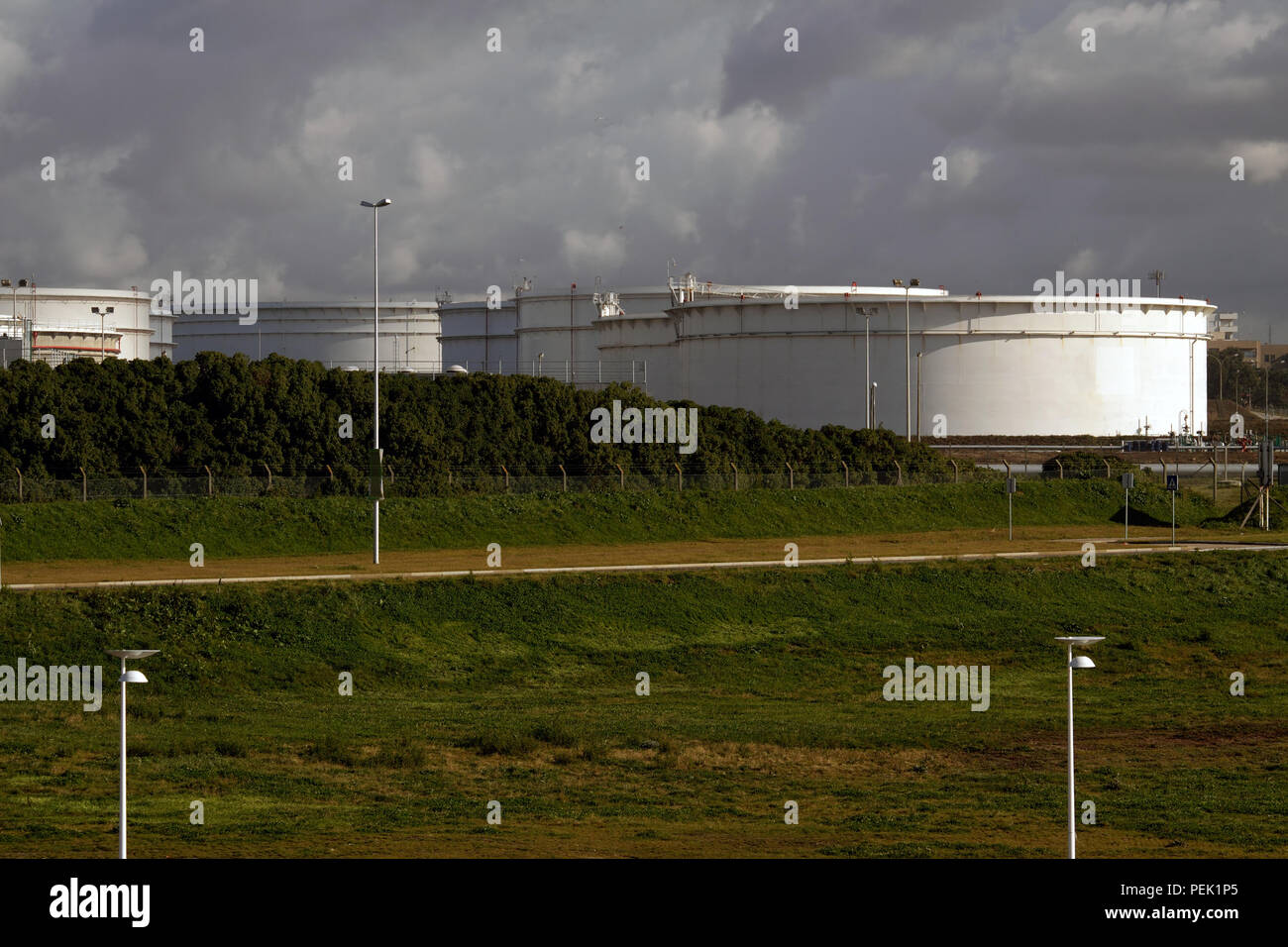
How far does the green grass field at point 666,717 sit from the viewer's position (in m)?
20.5

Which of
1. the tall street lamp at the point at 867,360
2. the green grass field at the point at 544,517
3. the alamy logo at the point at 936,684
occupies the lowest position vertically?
the alamy logo at the point at 936,684

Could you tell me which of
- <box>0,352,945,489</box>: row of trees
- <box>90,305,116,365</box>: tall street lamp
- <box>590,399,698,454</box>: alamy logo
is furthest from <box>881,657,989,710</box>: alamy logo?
<box>90,305,116,365</box>: tall street lamp

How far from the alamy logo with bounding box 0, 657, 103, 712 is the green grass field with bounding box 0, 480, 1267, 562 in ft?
47.3

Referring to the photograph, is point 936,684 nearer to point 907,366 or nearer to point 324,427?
point 324,427

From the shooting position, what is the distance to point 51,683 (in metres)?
32.3

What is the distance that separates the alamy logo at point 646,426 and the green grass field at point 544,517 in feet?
26.0

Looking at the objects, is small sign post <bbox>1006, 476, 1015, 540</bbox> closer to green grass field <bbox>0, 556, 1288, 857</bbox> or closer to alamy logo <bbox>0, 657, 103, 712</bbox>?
green grass field <bbox>0, 556, 1288, 857</bbox>

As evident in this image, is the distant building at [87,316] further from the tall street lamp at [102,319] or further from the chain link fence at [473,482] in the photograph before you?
the chain link fence at [473,482]

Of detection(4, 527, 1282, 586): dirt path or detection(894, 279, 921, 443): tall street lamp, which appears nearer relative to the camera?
detection(4, 527, 1282, 586): dirt path

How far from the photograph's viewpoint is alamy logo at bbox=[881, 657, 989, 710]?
3350 centimetres

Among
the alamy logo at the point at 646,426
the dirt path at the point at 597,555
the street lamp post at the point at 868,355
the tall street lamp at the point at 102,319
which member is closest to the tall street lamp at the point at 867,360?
the street lamp post at the point at 868,355
